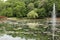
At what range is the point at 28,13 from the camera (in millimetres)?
20594

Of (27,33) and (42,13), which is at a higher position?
(42,13)

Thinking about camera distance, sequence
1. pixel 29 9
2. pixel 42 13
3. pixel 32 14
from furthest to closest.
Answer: pixel 29 9 → pixel 42 13 → pixel 32 14

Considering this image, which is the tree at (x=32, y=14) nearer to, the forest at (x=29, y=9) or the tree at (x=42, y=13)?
the forest at (x=29, y=9)

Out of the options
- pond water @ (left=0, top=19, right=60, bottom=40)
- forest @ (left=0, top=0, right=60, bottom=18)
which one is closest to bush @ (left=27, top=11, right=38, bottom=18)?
forest @ (left=0, top=0, right=60, bottom=18)

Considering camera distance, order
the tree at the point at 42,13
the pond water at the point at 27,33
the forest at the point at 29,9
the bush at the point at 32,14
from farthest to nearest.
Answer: the forest at the point at 29,9 → the tree at the point at 42,13 → the bush at the point at 32,14 → the pond water at the point at 27,33

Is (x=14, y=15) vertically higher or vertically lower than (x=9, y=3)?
lower

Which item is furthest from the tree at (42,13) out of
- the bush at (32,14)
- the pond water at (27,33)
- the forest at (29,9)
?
the pond water at (27,33)

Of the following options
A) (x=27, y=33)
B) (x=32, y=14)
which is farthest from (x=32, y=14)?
(x=27, y=33)

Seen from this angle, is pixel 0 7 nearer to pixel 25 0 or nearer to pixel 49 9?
pixel 25 0

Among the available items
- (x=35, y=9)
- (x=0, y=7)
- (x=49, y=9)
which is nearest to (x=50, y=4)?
(x=49, y=9)

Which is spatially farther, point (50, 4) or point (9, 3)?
point (9, 3)

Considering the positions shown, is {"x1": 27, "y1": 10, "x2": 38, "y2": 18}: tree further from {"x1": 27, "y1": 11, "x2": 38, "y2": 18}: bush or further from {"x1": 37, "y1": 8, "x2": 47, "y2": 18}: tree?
{"x1": 37, "y1": 8, "x2": 47, "y2": 18}: tree

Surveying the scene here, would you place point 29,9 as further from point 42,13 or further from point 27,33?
point 27,33

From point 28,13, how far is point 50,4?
2.97 m
